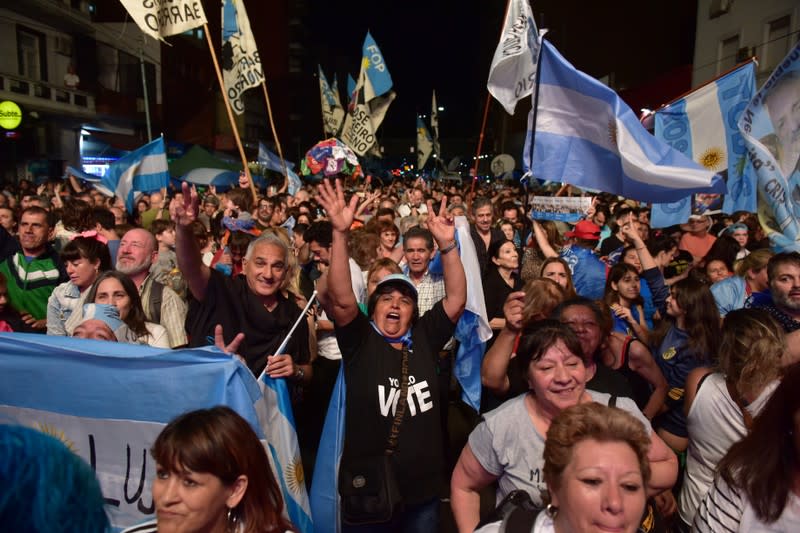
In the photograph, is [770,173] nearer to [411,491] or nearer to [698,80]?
[411,491]

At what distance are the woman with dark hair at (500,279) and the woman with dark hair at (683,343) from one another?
1.59 metres

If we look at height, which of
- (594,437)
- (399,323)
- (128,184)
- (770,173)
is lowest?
(594,437)

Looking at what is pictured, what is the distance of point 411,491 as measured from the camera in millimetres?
2953

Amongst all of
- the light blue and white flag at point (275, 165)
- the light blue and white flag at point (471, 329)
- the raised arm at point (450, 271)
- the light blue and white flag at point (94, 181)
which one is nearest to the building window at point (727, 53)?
the light blue and white flag at point (275, 165)

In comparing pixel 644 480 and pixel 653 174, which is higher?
pixel 653 174

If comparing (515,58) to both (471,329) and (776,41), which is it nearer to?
(471,329)

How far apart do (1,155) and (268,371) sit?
82.4ft

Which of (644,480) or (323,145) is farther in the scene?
(323,145)

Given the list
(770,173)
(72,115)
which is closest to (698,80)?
(770,173)

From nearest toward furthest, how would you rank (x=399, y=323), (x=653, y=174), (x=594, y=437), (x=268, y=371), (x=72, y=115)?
(x=594, y=437), (x=268, y=371), (x=399, y=323), (x=653, y=174), (x=72, y=115)

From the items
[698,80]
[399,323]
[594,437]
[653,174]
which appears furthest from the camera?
[698,80]

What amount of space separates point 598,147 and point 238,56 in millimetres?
7292

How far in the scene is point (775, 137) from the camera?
4.45 m

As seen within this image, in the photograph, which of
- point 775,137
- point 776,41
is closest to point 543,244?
point 775,137
